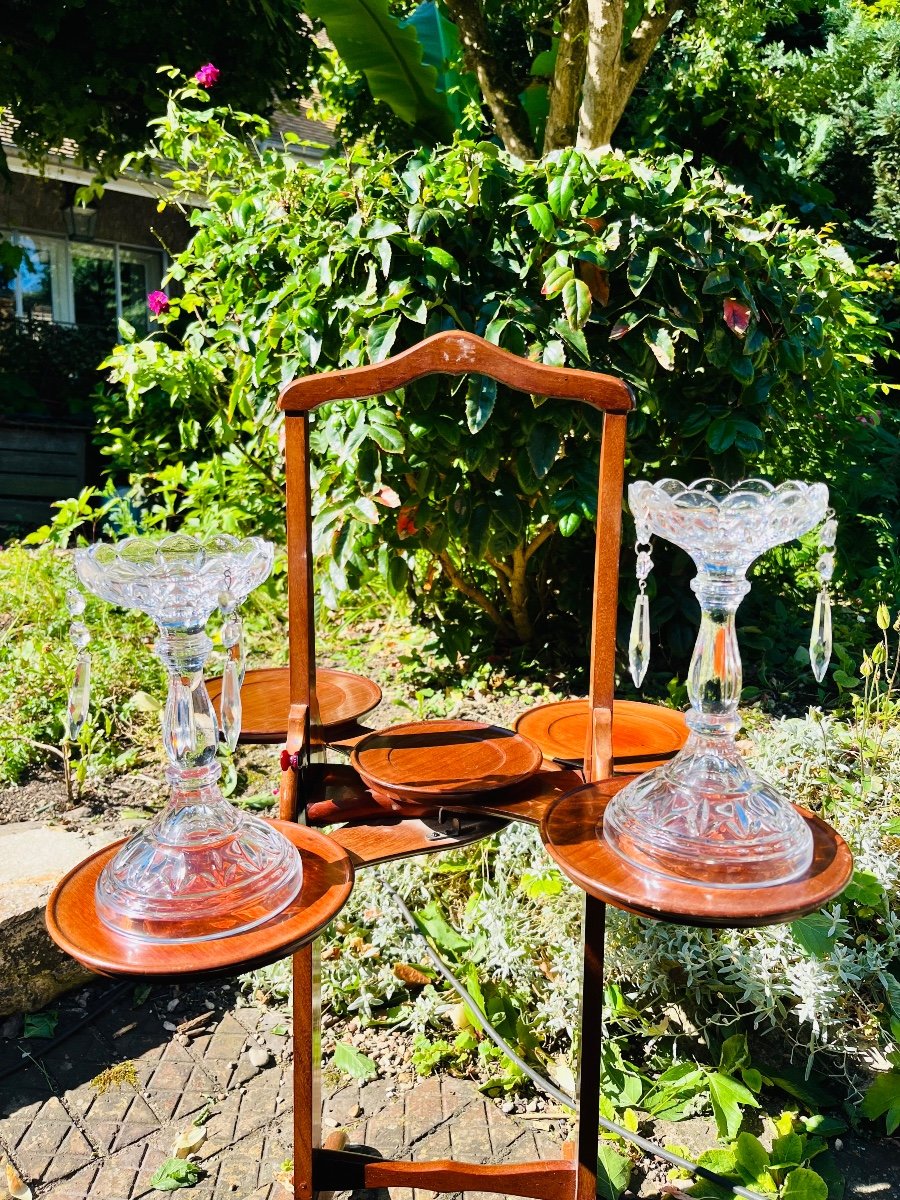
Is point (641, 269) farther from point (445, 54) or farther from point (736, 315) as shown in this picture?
point (445, 54)

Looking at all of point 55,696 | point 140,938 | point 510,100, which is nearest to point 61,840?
point 55,696

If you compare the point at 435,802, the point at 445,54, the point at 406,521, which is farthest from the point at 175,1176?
the point at 445,54

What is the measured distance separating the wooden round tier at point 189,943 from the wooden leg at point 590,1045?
0.54 metres

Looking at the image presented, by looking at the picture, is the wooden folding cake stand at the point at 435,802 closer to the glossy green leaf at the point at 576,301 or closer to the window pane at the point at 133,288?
the glossy green leaf at the point at 576,301

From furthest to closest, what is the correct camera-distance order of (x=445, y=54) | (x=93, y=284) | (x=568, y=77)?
(x=93, y=284) → (x=445, y=54) → (x=568, y=77)

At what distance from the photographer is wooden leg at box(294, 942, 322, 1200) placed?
1.72m

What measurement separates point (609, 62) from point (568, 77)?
1.67 feet

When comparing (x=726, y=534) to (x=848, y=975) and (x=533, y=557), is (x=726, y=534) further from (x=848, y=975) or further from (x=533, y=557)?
(x=533, y=557)

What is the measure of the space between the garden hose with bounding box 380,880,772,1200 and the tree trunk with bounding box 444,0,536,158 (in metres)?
3.52

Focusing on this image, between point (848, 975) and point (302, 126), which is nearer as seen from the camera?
point (848, 975)

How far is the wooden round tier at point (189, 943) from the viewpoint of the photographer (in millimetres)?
1105

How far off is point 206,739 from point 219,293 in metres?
2.85

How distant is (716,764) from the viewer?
140 cm

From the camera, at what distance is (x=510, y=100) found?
4.44 m
